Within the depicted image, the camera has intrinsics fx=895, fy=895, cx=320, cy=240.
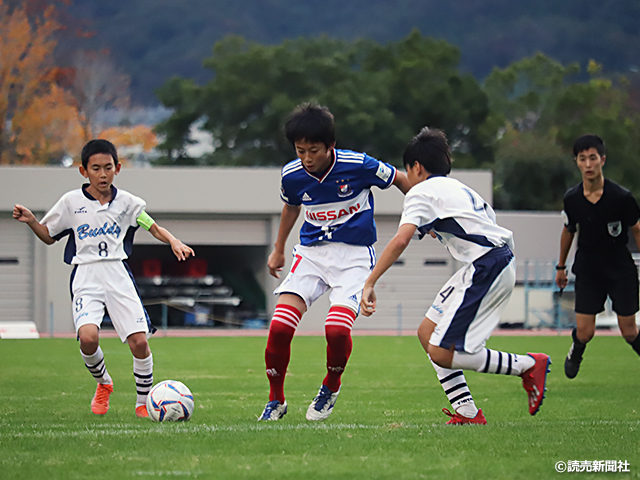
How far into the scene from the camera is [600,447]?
468cm

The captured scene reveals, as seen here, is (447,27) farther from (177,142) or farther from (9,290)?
(9,290)

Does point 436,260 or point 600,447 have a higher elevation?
point 600,447

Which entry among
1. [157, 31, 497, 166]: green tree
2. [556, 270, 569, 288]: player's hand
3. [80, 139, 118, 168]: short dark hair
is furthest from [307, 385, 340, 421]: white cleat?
[157, 31, 497, 166]: green tree

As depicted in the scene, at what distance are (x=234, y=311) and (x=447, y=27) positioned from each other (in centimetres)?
12069

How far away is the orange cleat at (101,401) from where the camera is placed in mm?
6656

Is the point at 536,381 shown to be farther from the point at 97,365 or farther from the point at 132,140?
the point at 132,140

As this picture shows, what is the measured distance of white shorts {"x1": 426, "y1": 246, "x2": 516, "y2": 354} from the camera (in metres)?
5.36

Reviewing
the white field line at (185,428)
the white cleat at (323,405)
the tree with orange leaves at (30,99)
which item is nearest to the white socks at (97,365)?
the white field line at (185,428)

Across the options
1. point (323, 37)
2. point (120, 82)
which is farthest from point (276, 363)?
point (323, 37)

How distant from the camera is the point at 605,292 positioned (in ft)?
27.3

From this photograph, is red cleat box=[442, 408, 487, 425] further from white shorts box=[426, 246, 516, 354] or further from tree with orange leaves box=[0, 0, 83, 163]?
tree with orange leaves box=[0, 0, 83, 163]

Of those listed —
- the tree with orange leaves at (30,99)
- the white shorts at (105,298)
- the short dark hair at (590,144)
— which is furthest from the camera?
the tree with orange leaves at (30,99)

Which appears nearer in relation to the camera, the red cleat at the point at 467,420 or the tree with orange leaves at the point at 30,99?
the red cleat at the point at 467,420

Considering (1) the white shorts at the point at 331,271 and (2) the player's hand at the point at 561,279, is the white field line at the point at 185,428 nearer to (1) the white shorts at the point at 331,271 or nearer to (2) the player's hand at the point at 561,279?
(1) the white shorts at the point at 331,271
